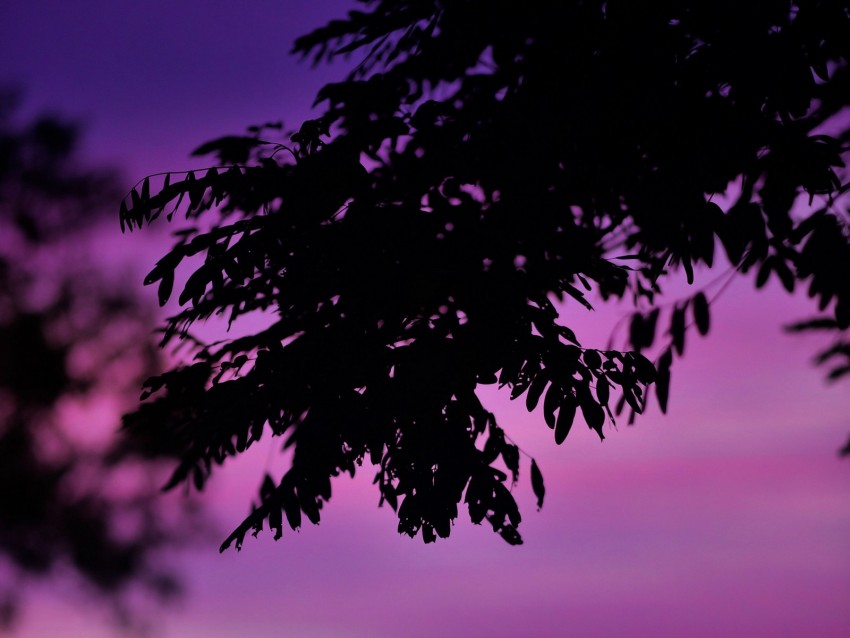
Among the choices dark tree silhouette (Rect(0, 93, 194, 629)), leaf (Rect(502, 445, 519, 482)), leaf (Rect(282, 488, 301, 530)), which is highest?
dark tree silhouette (Rect(0, 93, 194, 629))

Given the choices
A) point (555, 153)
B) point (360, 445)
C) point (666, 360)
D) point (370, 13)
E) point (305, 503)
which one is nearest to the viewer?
point (360, 445)

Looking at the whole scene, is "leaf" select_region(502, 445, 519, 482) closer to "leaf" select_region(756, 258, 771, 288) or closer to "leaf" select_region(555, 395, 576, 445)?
"leaf" select_region(555, 395, 576, 445)

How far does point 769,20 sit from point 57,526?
11076mm

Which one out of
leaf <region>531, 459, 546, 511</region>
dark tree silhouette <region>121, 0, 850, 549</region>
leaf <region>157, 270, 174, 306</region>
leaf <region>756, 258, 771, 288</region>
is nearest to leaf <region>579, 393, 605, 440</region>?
dark tree silhouette <region>121, 0, 850, 549</region>

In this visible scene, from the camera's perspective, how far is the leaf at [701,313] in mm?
4117

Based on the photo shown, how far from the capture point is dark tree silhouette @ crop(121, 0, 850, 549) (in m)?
3.50

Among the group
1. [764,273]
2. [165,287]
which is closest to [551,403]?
[764,273]

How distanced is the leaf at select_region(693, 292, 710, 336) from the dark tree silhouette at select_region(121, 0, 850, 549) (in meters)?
0.01

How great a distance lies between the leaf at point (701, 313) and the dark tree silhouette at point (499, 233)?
0.01 meters

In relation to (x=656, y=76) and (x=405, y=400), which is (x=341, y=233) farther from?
(x=656, y=76)

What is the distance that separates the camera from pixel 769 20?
381 centimetres

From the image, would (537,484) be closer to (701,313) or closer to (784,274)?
(701,313)

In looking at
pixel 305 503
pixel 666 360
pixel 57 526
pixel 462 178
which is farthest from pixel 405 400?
pixel 57 526

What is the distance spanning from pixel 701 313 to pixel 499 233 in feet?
4.00
